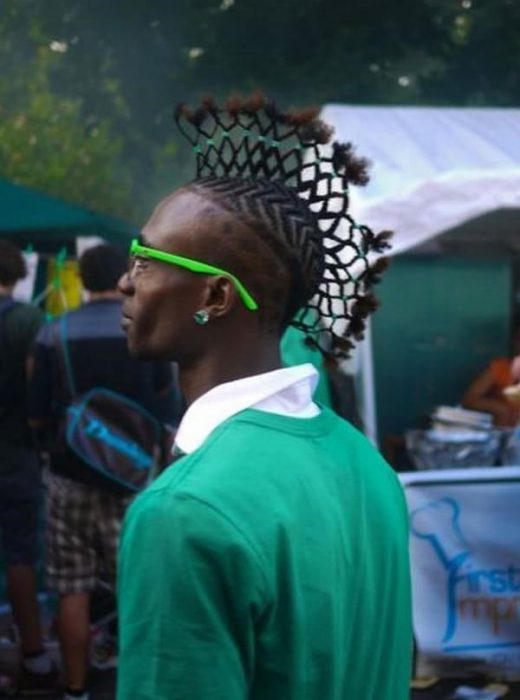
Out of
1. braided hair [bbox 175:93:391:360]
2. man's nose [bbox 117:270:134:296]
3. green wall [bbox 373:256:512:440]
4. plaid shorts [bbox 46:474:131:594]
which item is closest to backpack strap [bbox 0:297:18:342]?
plaid shorts [bbox 46:474:131:594]

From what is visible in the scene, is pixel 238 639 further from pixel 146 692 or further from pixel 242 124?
pixel 242 124

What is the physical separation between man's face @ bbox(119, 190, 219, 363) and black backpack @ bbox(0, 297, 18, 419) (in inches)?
127

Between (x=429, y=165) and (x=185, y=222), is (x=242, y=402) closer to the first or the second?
(x=185, y=222)

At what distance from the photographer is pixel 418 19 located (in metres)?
13.4

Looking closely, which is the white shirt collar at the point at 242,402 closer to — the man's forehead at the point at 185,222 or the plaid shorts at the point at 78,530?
the man's forehead at the point at 185,222

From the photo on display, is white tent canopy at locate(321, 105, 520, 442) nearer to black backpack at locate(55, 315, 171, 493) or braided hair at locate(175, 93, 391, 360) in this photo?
black backpack at locate(55, 315, 171, 493)

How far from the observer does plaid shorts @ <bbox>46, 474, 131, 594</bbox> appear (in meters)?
4.50

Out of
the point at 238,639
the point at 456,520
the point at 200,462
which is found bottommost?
the point at 456,520

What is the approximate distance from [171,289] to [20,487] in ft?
11.3

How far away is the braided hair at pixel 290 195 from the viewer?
5.25 ft

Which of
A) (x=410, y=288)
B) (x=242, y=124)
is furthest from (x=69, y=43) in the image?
(x=242, y=124)

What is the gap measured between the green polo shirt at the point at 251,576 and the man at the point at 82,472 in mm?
3033

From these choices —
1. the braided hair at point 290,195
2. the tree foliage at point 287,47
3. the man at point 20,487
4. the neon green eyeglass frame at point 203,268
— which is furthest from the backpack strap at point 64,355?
the tree foliage at point 287,47

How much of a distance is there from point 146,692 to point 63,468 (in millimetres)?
3251
